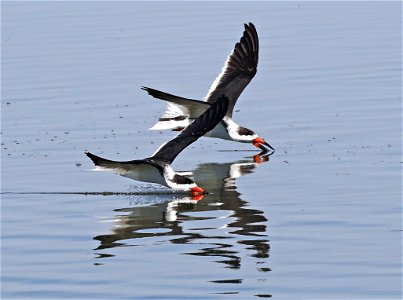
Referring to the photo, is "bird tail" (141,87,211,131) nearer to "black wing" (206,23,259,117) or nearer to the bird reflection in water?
"black wing" (206,23,259,117)

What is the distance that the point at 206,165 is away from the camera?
42.7 feet

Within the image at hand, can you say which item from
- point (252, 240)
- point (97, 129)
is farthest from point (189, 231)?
point (97, 129)

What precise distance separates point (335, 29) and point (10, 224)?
38.8ft

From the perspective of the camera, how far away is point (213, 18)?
22.8 meters

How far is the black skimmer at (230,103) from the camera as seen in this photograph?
13562 millimetres

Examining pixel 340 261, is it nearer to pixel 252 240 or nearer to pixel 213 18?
pixel 252 240

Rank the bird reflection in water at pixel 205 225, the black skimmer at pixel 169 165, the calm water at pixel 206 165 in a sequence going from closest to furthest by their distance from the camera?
the calm water at pixel 206 165 < the bird reflection in water at pixel 205 225 < the black skimmer at pixel 169 165

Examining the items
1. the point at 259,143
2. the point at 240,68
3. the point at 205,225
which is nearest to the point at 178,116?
the point at 259,143

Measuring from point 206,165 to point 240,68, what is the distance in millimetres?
2014

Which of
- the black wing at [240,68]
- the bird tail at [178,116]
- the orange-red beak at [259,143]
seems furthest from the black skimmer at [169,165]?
the black wing at [240,68]

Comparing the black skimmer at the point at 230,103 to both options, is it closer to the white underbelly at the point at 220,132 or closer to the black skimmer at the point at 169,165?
the white underbelly at the point at 220,132

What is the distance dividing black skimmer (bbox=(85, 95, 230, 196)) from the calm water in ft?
0.56

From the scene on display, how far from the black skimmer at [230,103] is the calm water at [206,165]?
0.25 meters

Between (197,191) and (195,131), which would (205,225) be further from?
(195,131)
